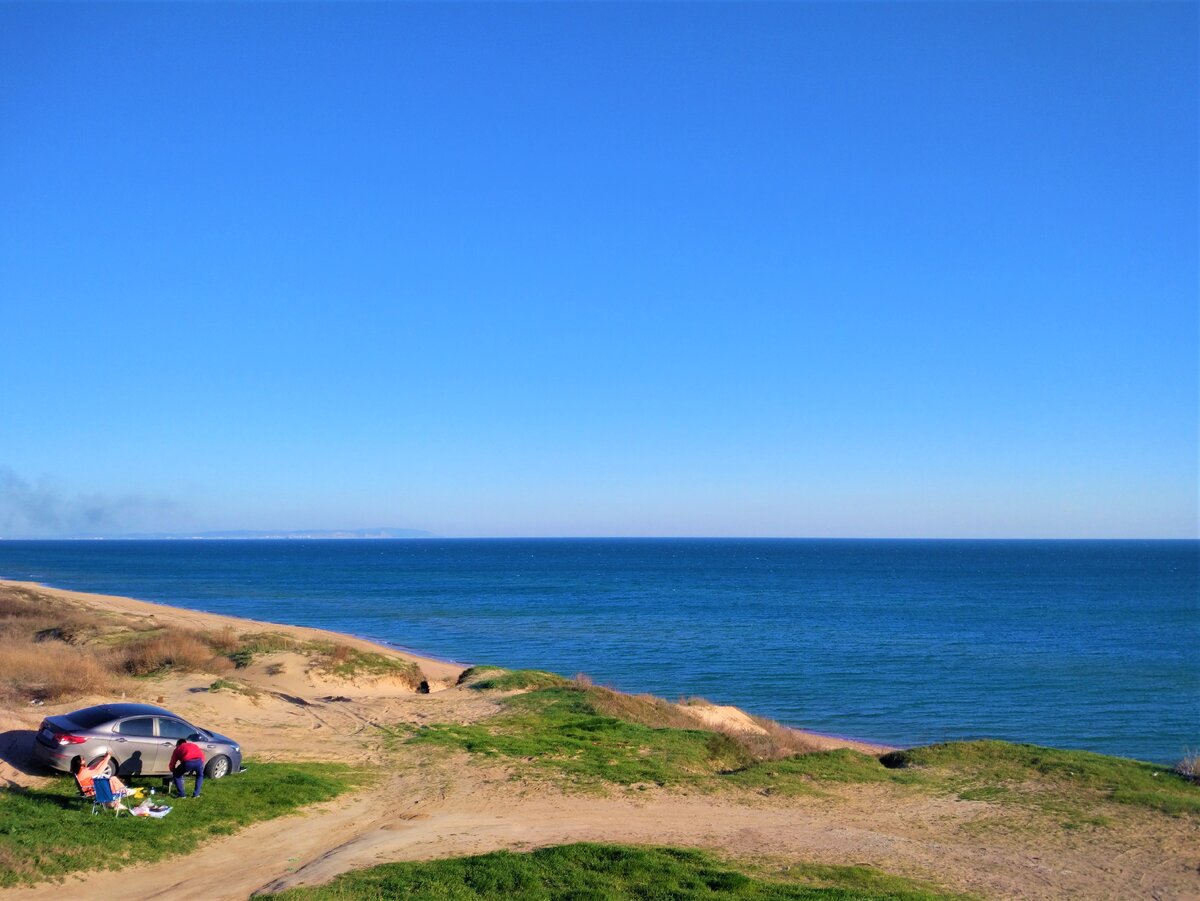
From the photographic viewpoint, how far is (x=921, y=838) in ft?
60.2

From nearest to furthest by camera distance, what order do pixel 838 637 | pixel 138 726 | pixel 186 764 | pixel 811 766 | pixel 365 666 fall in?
pixel 186 764
pixel 138 726
pixel 811 766
pixel 365 666
pixel 838 637

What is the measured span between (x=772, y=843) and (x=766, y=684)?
30594 mm

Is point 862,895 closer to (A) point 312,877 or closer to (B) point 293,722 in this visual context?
(A) point 312,877

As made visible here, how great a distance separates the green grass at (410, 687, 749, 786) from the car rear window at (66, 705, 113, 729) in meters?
8.71

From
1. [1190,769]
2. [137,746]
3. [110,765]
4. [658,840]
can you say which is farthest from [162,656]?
[1190,769]

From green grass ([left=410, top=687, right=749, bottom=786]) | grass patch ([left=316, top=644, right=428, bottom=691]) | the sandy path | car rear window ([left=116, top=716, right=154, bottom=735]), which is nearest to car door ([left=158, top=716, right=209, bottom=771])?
car rear window ([left=116, top=716, right=154, bottom=735])

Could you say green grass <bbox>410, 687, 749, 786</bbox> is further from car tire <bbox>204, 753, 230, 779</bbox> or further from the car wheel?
the car wheel

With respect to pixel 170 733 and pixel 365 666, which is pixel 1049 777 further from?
pixel 365 666

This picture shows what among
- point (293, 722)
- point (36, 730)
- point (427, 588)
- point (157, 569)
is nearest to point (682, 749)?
point (293, 722)

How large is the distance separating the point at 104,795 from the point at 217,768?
11.6 feet

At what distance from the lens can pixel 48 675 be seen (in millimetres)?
26922

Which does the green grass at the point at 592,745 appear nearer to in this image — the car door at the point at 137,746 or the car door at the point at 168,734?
the car door at the point at 168,734

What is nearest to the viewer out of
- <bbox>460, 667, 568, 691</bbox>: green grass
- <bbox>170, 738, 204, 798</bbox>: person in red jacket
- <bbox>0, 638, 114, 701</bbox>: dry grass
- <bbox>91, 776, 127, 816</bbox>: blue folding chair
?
<bbox>91, 776, 127, 816</bbox>: blue folding chair

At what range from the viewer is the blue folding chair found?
51.3 ft
